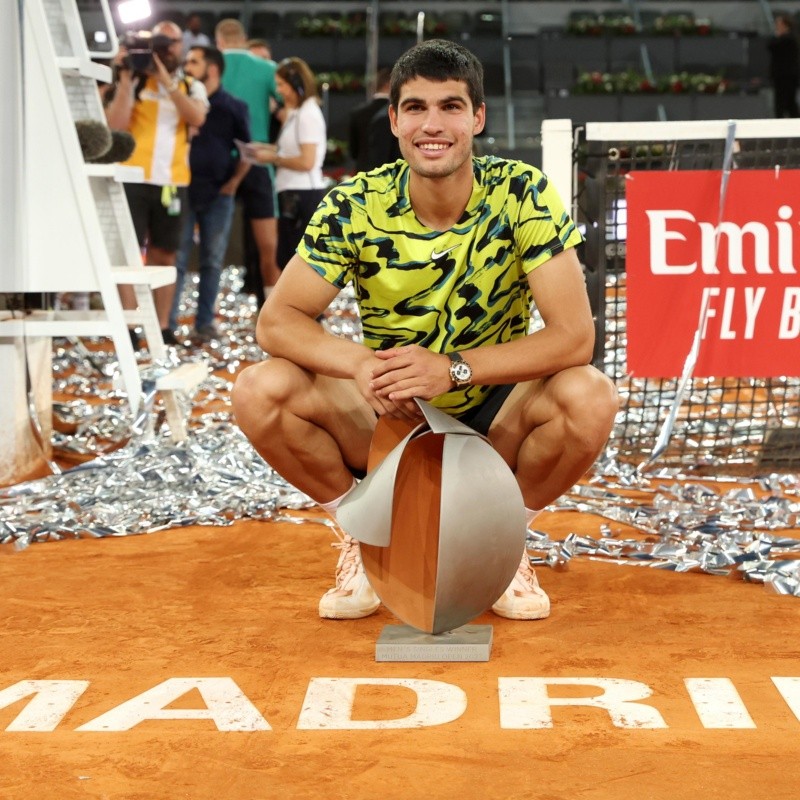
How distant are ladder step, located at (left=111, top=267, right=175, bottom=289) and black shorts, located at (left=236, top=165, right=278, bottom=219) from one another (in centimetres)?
339

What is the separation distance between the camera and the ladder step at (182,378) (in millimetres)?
4465

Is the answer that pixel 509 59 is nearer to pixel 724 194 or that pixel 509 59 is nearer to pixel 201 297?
pixel 201 297

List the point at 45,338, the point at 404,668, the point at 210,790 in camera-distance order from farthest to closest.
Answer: the point at 45,338 < the point at 404,668 < the point at 210,790

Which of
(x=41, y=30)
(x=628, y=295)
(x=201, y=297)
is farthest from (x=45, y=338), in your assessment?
(x=201, y=297)

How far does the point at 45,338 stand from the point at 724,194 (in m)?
2.29

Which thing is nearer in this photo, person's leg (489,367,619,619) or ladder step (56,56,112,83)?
person's leg (489,367,619,619)

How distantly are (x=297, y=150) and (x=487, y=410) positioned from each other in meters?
5.21

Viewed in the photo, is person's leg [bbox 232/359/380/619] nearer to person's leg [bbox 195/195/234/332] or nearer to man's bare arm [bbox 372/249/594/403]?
man's bare arm [bbox 372/249/594/403]

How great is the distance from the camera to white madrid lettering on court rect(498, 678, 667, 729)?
2205mm

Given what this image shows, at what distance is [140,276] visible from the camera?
4.45m

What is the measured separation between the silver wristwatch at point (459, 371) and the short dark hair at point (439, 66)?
554 mm

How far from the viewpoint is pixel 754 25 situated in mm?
17328

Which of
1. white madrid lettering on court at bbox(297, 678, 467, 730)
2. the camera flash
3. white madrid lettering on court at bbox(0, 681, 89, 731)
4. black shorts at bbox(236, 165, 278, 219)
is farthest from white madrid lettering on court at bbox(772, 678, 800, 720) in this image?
black shorts at bbox(236, 165, 278, 219)

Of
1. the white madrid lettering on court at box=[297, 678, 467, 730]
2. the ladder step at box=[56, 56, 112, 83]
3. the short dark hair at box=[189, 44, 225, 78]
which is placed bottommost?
the white madrid lettering on court at box=[297, 678, 467, 730]
